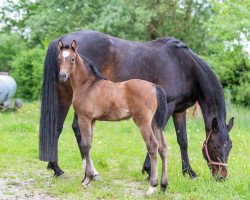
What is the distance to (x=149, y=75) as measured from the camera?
6402mm

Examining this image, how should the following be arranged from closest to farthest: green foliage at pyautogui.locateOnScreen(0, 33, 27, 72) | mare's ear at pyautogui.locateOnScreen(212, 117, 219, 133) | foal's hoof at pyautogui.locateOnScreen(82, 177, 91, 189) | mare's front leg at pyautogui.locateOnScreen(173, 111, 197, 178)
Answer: foal's hoof at pyautogui.locateOnScreen(82, 177, 91, 189)
mare's ear at pyautogui.locateOnScreen(212, 117, 219, 133)
mare's front leg at pyautogui.locateOnScreen(173, 111, 197, 178)
green foliage at pyautogui.locateOnScreen(0, 33, 27, 72)

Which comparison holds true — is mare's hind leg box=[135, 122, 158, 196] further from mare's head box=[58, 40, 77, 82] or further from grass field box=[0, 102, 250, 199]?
mare's head box=[58, 40, 77, 82]

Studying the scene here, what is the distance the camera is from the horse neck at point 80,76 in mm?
5633

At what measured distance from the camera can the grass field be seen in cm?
522

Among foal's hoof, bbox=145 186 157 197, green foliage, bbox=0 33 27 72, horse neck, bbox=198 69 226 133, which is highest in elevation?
horse neck, bbox=198 69 226 133

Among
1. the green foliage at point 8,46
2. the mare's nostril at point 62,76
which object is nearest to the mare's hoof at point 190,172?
the mare's nostril at point 62,76

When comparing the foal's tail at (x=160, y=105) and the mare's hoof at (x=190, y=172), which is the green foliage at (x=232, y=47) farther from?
the foal's tail at (x=160, y=105)

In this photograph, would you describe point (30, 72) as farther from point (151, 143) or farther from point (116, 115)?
point (151, 143)

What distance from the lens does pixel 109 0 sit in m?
18.6

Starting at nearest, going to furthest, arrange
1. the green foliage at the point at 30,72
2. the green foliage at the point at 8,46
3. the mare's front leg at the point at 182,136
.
A: the mare's front leg at the point at 182,136
the green foliage at the point at 30,72
the green foliage at the point at 8,46

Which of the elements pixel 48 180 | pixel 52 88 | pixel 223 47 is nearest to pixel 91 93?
pixel 52 88

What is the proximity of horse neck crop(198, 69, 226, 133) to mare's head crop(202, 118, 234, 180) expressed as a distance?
0.19 metres

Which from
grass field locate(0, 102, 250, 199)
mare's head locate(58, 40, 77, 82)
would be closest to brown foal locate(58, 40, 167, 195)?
mare's head locate(58, 40, 77, 82)

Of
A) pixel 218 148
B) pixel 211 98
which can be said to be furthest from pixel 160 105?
pixel 211 98
